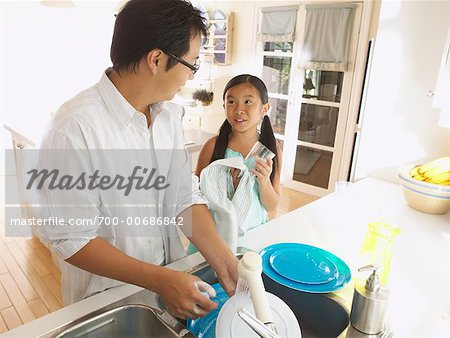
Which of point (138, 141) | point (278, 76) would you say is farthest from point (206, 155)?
point (278, 76)

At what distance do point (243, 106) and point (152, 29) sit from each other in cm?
73

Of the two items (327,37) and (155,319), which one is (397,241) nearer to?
(155,319)

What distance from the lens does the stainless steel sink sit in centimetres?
74

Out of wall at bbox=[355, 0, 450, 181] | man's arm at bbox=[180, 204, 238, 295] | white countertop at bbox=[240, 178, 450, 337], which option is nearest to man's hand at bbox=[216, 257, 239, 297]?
man's arm at bbox=[180, 204, 238, 295]

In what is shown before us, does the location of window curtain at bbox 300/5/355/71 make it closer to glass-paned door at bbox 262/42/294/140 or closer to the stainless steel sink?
glass-paned door at bbox 262/42/294/140

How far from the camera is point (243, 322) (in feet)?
2.08

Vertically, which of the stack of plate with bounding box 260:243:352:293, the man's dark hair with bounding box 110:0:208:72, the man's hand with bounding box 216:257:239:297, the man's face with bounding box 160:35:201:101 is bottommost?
→ the stack of plate with bounding box 260:243:352:293

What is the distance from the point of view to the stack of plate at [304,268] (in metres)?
0.91

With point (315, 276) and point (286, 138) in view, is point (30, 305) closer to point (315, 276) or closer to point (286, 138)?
point (315, 276)

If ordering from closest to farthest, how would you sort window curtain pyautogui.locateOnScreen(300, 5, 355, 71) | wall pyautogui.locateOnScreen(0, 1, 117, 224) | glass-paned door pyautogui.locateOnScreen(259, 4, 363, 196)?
window curtain pyautogui.locateOnScreen(300, 5, 355, 71) < glass-paned door pyautogui.locateOnScreen(259, 4, 363, 196) < wall pyautogui.locateOnScreen(0, 1, 117, 224)

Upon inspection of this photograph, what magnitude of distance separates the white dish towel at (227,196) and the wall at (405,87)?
0.90 meters

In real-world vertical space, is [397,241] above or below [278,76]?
below

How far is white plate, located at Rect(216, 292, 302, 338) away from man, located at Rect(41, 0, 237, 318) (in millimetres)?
87

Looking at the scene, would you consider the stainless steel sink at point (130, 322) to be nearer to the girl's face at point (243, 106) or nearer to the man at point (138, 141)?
the man at point (138, 141)
